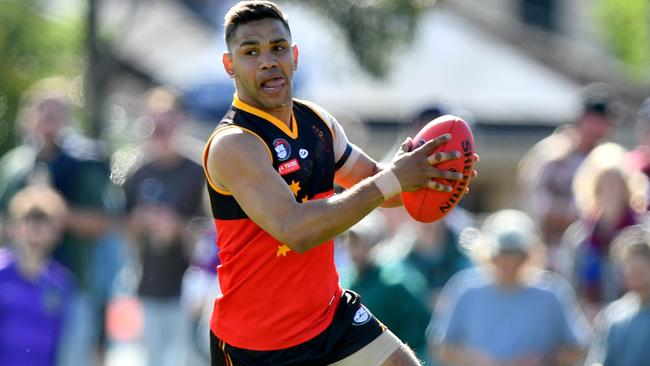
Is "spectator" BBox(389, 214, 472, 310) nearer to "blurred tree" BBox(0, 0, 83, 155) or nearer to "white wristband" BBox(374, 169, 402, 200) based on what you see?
"white wristband" BBox(374, 169, 402, 200)

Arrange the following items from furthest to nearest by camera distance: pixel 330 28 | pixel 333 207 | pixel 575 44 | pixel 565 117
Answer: pixel 575 44 → pixel 565 117 → pixel 330 28 → pixel 333 207

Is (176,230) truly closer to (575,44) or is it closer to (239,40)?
A: (239,40)

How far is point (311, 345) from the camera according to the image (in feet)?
18.9

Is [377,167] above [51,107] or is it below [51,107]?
above

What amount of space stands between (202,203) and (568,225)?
2755mm

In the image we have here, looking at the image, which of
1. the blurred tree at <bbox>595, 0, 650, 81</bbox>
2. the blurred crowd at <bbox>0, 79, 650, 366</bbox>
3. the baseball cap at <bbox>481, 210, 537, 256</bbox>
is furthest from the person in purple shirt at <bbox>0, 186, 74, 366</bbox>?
the blurred tree at <bbox>595, 0, 650, 81</bbox>

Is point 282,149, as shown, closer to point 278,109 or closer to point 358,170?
point 278,109

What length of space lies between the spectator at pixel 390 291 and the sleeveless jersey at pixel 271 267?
10.2 feet

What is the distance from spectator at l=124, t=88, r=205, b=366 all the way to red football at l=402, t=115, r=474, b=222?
491 cm

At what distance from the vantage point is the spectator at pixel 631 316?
8375 mm

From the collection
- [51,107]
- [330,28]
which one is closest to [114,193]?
[51,107]

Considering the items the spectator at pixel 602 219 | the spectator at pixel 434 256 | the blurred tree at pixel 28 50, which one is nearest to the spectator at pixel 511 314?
the spectator at pixel 602 219

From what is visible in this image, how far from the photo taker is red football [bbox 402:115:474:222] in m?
5.79

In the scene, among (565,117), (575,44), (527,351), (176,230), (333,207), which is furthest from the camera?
(575,44)
